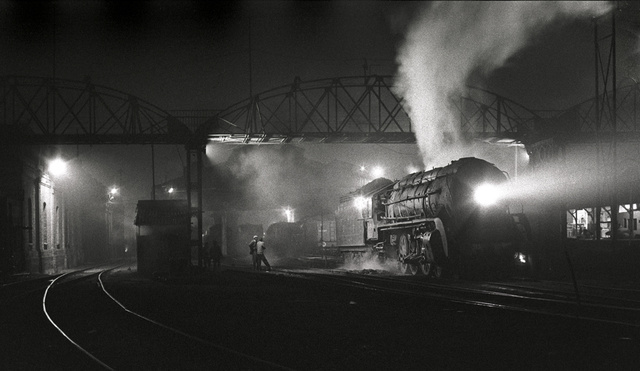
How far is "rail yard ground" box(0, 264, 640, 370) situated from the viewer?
9531 millimetres

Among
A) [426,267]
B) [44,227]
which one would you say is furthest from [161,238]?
[426,267]

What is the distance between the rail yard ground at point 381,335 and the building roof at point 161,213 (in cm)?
1510

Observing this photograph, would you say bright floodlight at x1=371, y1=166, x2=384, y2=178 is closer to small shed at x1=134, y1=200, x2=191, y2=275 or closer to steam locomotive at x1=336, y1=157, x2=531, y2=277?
small shed at x1=134, y1=200, x2=191, y2=275

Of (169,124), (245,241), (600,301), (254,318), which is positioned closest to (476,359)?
(254,318)

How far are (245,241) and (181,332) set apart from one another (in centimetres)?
5443

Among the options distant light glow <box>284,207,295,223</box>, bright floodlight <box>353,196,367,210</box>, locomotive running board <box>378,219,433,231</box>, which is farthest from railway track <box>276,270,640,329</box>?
distant light glow <box>284,207,295,223</box>

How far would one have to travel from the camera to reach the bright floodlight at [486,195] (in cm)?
2359

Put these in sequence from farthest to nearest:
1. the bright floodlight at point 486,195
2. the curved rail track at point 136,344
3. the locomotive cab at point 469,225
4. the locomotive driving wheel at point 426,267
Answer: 1. the locomotive driving wheel at point 426,267
2. the bright floodlight at point 486,195
3. the locomotive cab at point 469,225
4. the curved rail track at point 136,344

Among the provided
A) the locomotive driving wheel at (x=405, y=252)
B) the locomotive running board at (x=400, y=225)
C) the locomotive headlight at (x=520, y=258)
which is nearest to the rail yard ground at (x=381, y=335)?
the locomotive running board at (x=400, y=225)

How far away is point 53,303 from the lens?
65.1 ft

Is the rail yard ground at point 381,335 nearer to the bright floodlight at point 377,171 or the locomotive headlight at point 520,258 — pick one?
the locomotive headlight at point 520,258

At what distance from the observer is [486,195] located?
77.6 feet

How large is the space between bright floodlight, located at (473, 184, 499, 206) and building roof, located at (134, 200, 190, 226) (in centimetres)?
1624

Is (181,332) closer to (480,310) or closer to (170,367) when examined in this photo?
(170,367)
